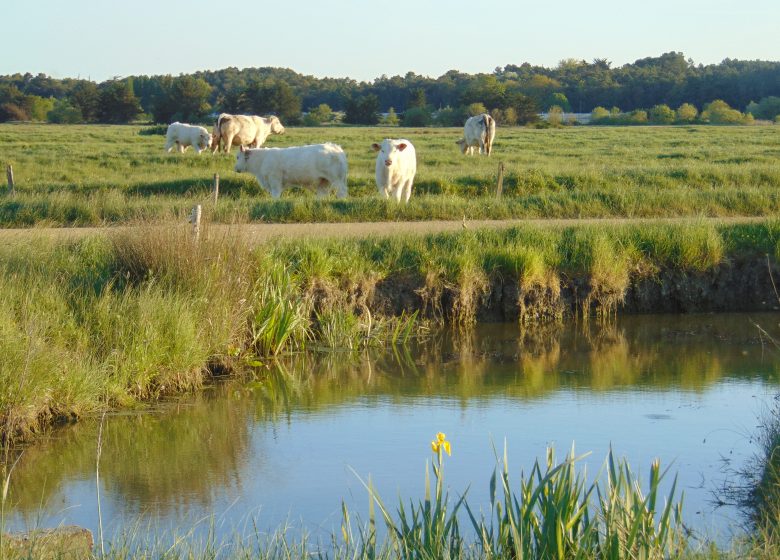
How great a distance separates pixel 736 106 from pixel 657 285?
81495 mm

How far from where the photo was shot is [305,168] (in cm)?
2166

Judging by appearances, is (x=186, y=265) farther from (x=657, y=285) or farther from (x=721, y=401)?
(x=657, y=285)

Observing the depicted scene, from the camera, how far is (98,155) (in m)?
31.0

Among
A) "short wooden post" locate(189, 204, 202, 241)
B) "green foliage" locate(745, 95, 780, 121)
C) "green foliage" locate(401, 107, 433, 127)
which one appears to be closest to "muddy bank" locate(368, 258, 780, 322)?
"short wooden post" locate(189, 204, 202, 241)

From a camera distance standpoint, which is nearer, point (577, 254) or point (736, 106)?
point (577, 254)

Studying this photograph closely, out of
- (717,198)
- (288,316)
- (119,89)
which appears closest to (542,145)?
(717,198)

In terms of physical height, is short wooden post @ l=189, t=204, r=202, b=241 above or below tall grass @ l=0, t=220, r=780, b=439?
above

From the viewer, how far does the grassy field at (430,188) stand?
18391 mm

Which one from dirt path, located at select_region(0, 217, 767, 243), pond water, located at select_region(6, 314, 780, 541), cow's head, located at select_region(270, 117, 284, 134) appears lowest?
pond water, located at select_region(6, 314, 780, 541)

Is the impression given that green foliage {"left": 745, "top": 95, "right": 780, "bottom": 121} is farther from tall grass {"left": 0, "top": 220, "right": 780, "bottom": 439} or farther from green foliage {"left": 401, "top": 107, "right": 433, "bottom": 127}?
tall grass {"left": 0, "top": 220, "right": 780, "bottom": 439}

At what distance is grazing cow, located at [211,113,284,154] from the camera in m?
32.9

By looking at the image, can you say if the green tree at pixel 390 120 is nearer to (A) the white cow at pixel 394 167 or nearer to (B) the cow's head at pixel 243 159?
(B) the cow's head at pixel 243 159

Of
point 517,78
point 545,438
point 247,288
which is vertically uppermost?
point 517,78

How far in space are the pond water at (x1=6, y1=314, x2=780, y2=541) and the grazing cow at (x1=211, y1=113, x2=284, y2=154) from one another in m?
21.1
